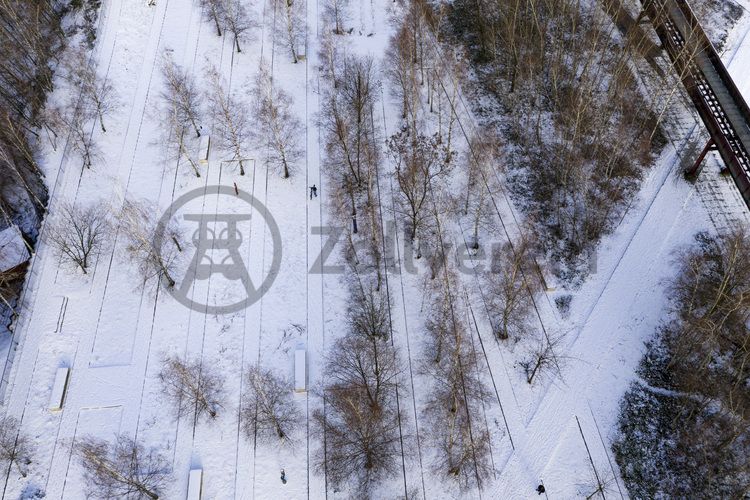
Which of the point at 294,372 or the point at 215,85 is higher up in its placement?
the point at 215,85

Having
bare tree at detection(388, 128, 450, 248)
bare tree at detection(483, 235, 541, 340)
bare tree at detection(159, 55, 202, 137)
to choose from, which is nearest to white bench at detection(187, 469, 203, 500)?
bare tree at detection(483, 235, 541, 340)

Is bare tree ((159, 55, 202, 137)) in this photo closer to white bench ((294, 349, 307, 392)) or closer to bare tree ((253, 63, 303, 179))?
bare tree ((253, 63, 303, 179))

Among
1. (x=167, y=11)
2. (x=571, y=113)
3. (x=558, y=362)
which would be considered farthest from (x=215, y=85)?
(x=558, y=362)

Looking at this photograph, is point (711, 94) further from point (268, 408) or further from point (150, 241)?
point (150, 241)

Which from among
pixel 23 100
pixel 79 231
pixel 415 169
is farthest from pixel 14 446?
pixel 415 169

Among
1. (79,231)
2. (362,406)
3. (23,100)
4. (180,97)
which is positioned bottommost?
(362,406)

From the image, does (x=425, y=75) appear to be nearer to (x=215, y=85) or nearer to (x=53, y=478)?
(x=215, y=85)
